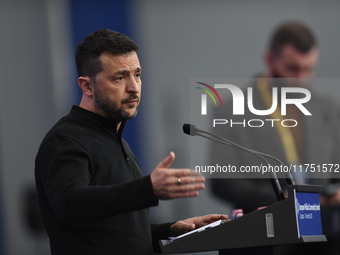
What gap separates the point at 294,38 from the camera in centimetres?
305

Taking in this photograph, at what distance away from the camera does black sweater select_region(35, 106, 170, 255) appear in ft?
4.83

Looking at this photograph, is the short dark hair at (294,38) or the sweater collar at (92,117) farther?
the short dark hair at (294,38)

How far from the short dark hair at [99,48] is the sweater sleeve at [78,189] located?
13.0 inches

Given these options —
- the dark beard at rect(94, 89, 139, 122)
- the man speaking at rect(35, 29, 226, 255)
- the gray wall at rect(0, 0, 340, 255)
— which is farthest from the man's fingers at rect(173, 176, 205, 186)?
the gray wall at rect(0, 0, 340, 255)

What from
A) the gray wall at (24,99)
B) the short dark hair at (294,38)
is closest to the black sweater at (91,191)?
the short dark hair at (294,38)

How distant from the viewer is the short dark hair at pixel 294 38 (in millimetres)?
3039

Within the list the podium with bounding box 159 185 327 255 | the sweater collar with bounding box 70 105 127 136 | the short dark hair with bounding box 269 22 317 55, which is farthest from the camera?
the short dark hair with bounding box 269 22 317 55

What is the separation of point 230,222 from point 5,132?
7.88 feet

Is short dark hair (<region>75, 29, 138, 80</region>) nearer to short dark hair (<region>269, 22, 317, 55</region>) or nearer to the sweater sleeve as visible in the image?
the sweater sleeve

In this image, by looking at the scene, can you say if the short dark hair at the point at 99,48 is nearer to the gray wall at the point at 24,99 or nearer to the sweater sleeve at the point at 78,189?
the sweater sleeve at the point at 78,189

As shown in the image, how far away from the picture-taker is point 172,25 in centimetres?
365

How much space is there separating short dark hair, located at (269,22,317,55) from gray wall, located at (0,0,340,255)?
227 millimetres

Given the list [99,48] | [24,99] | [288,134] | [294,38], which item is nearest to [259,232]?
[99,48]

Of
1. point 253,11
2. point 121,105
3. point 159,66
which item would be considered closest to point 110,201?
point 121,105
